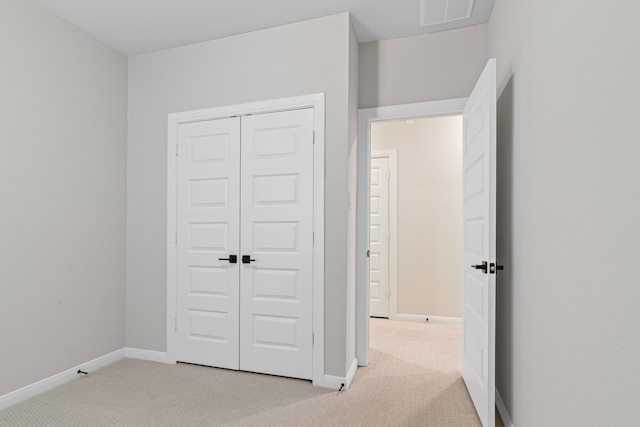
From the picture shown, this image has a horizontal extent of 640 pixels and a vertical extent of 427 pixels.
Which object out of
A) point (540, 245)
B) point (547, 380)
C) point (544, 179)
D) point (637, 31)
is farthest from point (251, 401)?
point (637, 31)

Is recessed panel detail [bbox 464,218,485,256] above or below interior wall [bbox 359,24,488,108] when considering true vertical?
below

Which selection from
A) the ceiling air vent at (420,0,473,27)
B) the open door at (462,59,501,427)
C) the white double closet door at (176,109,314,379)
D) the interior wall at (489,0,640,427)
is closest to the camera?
the interior wall at (489,0,640,427)

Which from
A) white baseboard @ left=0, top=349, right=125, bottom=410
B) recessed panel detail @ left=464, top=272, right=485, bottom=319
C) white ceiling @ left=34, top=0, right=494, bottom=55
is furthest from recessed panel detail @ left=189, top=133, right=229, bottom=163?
recessed panel detail @ left=464, top=272, right=485, bottom=319

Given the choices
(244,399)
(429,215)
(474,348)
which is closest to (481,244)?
(474,348)

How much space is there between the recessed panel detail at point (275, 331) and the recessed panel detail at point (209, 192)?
3.45 feet

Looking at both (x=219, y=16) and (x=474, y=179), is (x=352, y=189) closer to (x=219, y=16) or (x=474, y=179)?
(x=474, y=179)

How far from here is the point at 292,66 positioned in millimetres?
2871

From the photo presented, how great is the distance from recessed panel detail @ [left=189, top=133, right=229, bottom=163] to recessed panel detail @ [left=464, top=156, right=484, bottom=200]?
1991 mm

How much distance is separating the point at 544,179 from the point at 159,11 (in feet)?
9.47

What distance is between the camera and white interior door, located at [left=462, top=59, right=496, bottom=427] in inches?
78.7

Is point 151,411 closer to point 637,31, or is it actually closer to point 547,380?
point 547,380

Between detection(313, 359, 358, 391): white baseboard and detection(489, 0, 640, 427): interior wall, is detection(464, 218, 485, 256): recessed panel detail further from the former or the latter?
detection(313, 359, 358, 391): white baseboard

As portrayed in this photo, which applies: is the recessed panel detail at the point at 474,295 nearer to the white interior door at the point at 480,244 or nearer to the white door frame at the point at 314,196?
the white interior door at the point at 480,244

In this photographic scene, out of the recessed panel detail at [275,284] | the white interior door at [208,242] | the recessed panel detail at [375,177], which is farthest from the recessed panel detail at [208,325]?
the recessed panel detail at [375,177]
